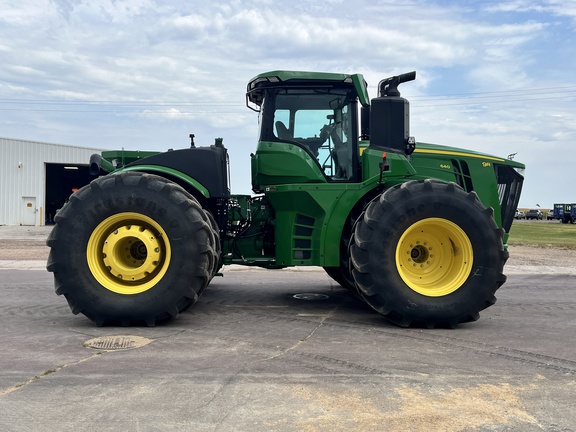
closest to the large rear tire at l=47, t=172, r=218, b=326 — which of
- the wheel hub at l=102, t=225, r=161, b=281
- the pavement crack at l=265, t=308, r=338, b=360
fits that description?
the wheel hub at l=102, t=225, r=161, b=281

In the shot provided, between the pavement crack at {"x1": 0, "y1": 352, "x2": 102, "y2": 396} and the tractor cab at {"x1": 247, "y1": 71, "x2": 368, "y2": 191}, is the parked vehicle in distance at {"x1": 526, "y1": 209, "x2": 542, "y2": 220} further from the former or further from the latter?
the pavement crack at {"x1": 0, "y1": 352, "x2": 102, "y2": 396}

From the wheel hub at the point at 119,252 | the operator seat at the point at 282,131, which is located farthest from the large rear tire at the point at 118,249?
the operator seat at the point at 282,131

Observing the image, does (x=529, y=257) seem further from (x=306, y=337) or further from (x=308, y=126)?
(x=306, y=337)

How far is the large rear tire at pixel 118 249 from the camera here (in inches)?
239

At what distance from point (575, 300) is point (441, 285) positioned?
363 centimetres

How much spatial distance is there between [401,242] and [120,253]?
3.32 metres

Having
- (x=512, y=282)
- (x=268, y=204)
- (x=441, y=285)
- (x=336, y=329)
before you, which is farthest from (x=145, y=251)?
(x=512, y=282)

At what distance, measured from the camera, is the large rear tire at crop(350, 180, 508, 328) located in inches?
241

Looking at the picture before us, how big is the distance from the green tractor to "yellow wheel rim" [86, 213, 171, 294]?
1cm

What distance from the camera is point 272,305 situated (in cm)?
775

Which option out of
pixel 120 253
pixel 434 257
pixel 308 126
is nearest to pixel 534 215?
pixel 434 257

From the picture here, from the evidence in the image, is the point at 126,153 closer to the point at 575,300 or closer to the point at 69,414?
the point at 69,414

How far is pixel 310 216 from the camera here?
6.87 meters

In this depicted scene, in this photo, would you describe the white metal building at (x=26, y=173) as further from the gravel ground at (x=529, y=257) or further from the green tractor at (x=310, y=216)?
the green tractor at (x=310, y=216)
